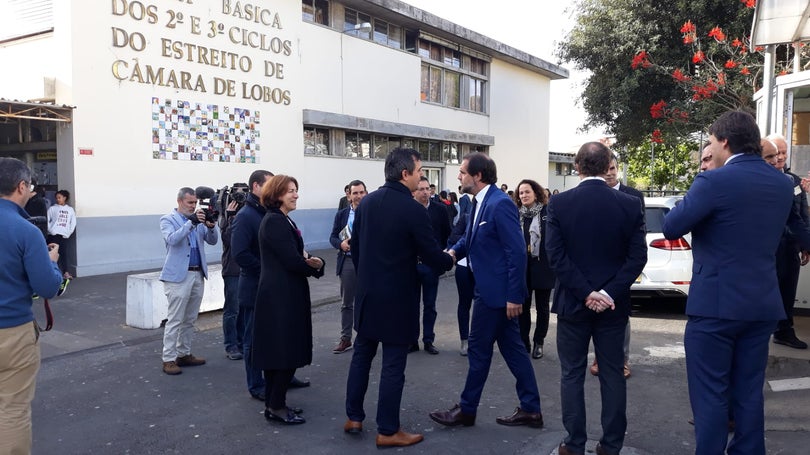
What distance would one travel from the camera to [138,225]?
1160 centimetres

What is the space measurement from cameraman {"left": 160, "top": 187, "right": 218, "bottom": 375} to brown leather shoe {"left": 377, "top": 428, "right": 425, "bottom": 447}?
2573mm

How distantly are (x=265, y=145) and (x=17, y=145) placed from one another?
16.3ft

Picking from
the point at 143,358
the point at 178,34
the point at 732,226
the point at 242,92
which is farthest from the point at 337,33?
the point at 732,226

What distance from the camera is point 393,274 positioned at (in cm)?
391

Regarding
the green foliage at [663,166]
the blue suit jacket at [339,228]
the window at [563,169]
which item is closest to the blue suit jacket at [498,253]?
the blue suit jacket at [339,228]

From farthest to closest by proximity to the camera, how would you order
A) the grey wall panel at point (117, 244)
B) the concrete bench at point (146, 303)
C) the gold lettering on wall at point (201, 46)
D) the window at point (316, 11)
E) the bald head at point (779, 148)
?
the window at point (316, 11)
the gold lettering on wall at point (201, 46)
the grey wall panel at point (117, 244)
the concrete bench at point (146, 303)
the bald head at point (779, 148)

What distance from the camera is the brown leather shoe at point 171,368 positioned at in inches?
219

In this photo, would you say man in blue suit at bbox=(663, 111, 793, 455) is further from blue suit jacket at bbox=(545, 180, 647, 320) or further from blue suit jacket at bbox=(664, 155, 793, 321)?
blue suit jacket at bbox=(545, 180, 647, 320)

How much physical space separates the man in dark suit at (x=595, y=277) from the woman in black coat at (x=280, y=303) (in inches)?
70.2

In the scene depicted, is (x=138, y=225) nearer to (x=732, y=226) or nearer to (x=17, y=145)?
(x=17, y=145)

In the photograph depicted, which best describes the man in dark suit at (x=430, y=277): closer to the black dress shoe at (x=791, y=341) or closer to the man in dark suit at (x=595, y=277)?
the man in dark suit at (x=595, y=277)

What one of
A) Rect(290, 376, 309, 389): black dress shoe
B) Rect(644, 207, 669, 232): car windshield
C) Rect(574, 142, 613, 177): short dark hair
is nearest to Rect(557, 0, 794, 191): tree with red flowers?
Rect(644, 207, 669, 232): car windshield

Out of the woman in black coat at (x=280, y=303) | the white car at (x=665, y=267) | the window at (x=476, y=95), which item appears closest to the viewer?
the woman in black coat at (x=280, y=303)

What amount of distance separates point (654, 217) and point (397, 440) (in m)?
5.38
